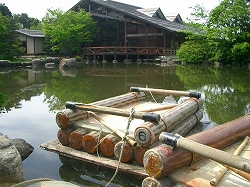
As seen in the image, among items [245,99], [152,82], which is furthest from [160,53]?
[245,99]

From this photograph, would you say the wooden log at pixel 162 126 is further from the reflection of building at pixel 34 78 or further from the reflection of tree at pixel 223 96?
the reflection of building at pixel 34 78

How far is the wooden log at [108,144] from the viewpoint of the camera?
5.13 meters

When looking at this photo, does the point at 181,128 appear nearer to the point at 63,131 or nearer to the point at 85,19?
the point at 63,131

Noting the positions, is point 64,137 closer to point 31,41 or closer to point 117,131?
point 117,131

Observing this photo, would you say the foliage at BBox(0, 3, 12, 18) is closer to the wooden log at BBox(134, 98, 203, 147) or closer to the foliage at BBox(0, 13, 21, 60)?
the foliage at BBox(0, 13, 21, 60)

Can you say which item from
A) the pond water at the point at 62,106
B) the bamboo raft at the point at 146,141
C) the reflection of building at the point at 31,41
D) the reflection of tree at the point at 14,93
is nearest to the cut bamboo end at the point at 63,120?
the bamboo raft at the point at 146,141

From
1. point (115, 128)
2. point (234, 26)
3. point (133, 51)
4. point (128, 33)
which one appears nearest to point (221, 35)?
point (234, 26)

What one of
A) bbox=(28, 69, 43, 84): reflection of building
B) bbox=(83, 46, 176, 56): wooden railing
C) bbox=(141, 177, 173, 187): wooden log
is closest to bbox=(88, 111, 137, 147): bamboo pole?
bbox=(141, 177, 173, 187): wooden log

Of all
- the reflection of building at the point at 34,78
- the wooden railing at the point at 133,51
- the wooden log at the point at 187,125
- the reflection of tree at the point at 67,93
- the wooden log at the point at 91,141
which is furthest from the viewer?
the wooden railing at the point at 133,51

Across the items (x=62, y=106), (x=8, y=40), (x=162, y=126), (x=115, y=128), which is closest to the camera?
(x=162, y=126)

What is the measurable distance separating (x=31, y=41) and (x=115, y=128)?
3087 cm

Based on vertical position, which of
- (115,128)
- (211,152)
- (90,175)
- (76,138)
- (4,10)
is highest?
(4,10)

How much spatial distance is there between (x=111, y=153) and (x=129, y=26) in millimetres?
30746

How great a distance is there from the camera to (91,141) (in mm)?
5312
